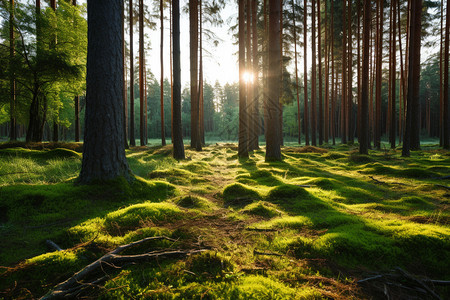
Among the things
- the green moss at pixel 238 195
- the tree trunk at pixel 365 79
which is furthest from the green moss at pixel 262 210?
the tree trunk at pixel 365 79

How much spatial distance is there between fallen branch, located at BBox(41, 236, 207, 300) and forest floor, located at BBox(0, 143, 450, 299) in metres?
0.02

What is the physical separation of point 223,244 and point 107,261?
1.38 metres

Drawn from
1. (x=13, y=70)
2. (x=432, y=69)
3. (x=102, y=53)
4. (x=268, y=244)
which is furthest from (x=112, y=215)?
(x=432, y=69)

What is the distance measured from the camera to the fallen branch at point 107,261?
5.73 ft

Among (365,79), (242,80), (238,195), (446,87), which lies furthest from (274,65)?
(446,87)

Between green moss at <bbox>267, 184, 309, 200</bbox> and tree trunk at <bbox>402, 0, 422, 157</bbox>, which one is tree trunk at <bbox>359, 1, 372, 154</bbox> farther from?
green moss at <bbox>267, 184, 309, 200</bbox>

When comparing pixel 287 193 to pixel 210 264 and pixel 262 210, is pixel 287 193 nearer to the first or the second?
pixel 262 210

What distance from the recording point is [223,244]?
276 cm

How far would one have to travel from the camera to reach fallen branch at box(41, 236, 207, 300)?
1746mm

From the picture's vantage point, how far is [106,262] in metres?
2.10

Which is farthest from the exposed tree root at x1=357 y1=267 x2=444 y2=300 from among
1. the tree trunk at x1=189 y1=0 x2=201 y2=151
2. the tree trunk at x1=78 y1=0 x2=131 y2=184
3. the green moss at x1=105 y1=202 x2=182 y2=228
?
the tree trunk at x1=189 y1=0 x2=201 y2=151

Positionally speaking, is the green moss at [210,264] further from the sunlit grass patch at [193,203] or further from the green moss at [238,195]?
the green moss at [238,195]

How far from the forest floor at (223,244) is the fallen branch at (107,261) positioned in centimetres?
2

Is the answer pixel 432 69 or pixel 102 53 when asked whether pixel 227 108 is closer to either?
pixel 432 69
